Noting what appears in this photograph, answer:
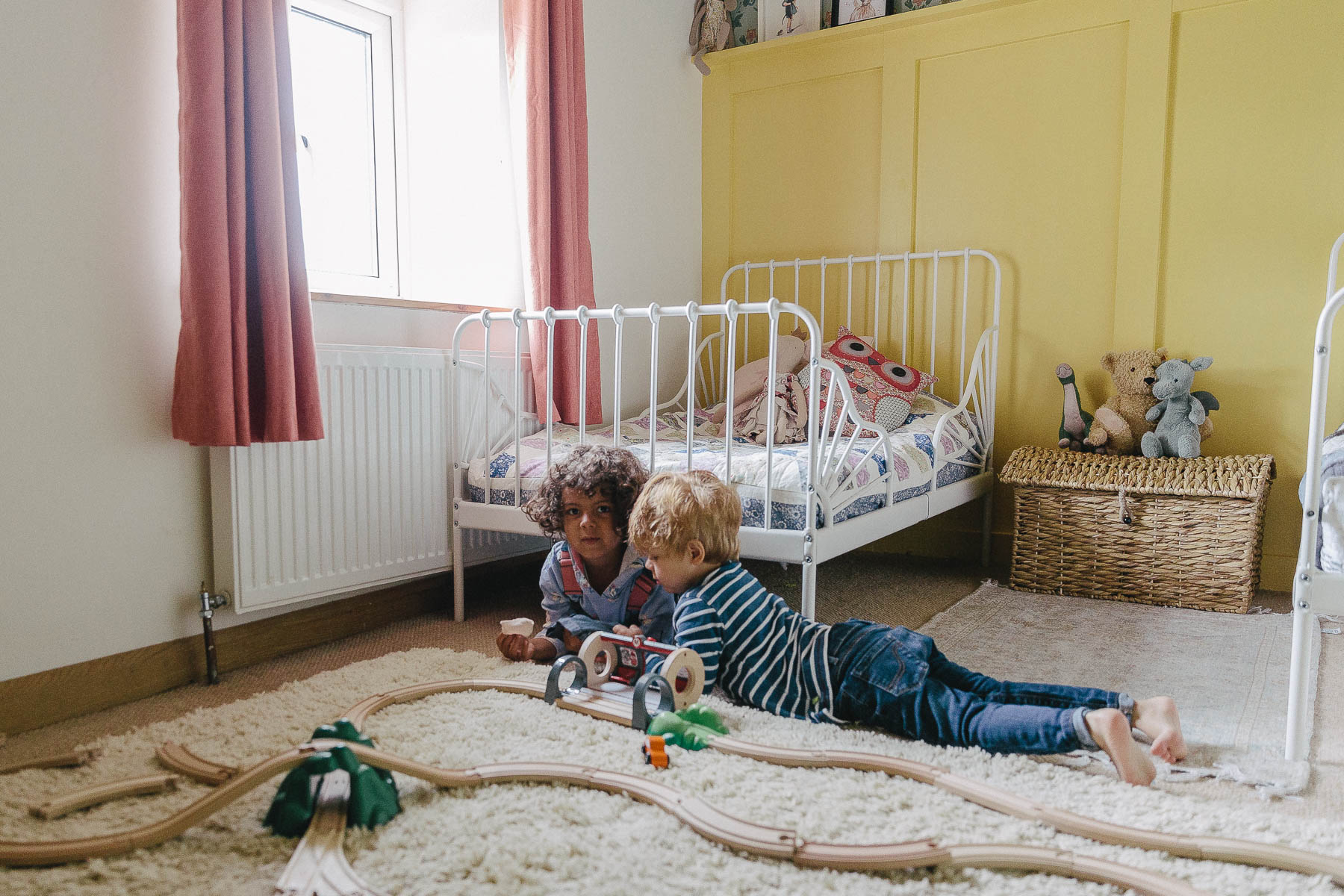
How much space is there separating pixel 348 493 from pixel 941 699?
1387 mm

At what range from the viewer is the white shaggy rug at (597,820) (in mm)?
996

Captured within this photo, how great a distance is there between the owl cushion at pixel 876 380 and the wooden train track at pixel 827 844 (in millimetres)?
1436

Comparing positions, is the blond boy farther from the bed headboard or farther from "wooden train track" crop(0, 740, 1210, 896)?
the bed headboard

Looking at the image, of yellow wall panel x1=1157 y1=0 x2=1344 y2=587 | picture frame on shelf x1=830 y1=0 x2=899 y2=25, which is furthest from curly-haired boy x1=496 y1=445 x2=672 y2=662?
picture frame on shelf x1=830 y1=0 x2=899 y2=25

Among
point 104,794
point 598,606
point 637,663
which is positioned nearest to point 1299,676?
point 637,663

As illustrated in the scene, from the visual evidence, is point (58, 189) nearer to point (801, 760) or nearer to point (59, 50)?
point (59, 50)

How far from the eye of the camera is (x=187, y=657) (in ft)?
5.97

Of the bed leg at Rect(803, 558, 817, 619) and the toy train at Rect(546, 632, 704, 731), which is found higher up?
the bed leg at Rect(803, 558, 817, 619)

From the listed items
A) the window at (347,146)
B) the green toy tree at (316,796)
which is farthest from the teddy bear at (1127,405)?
the green toy tree at (316,796)

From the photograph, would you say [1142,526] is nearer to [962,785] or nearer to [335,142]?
[962,785]

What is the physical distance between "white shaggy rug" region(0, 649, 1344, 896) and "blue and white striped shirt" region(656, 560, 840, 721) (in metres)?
0.05

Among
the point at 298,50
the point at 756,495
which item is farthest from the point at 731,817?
the point at 298,50

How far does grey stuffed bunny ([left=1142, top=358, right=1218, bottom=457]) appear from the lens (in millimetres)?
2484

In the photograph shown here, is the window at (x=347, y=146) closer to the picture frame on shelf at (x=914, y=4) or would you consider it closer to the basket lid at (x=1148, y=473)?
the picture frame on shelf at (x=914, y=4)
